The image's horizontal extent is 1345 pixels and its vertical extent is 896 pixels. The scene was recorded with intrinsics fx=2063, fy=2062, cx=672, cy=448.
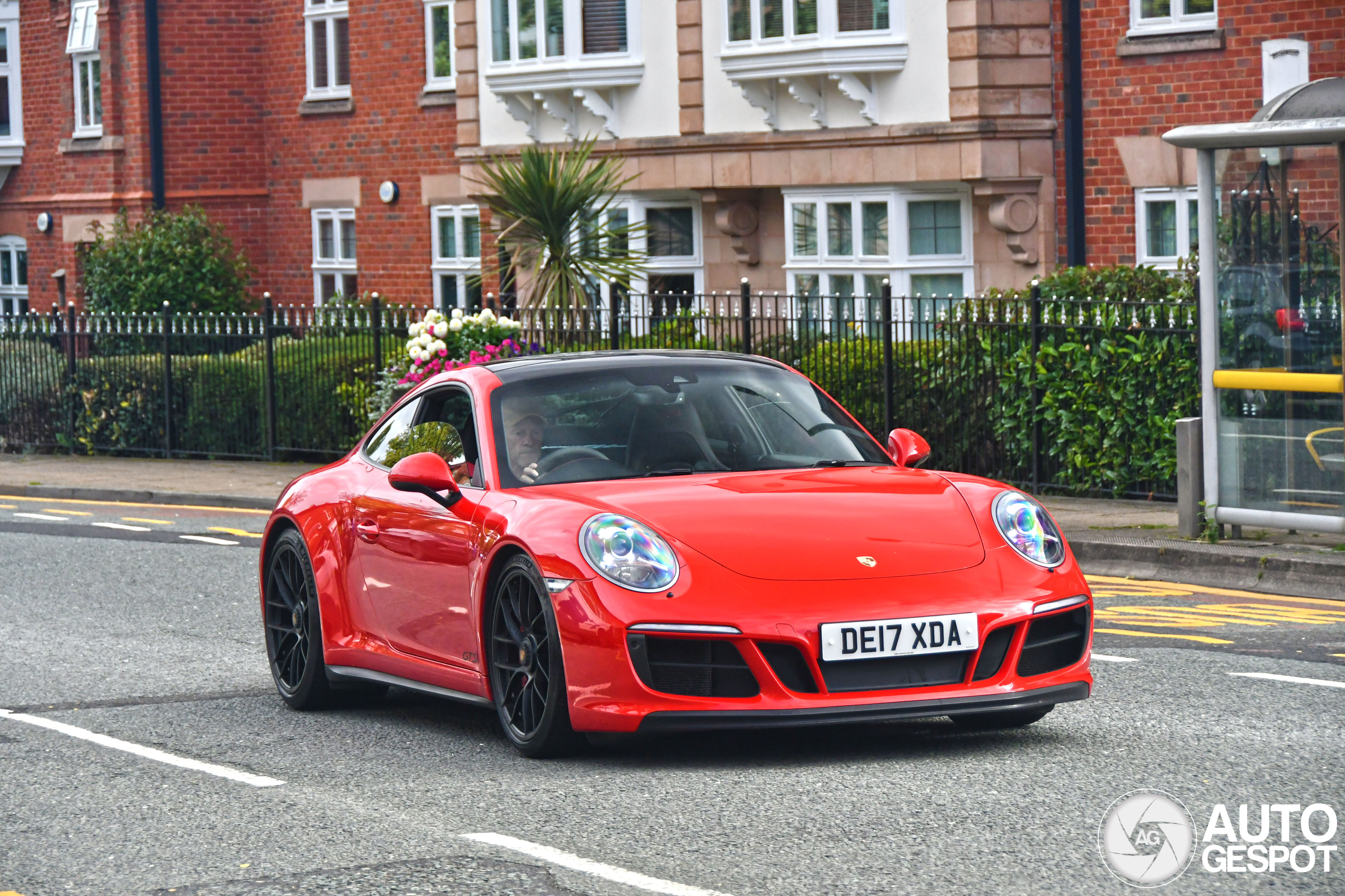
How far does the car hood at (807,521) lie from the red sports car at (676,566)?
0.01m

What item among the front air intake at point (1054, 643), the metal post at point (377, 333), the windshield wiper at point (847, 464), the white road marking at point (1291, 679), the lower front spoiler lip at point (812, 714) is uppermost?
the metal post at point (377, 333)

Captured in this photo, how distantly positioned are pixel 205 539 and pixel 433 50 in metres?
13.9

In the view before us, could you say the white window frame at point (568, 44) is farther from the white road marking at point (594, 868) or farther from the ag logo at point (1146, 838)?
the white road marking at point (594, 868)

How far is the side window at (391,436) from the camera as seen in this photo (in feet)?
27.5

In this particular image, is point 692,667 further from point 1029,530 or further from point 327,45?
point 327,45

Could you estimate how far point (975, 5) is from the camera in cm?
2069

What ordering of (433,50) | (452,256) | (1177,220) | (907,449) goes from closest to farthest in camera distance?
(907,449)
(1177,220)
(433,50)
(452,256)

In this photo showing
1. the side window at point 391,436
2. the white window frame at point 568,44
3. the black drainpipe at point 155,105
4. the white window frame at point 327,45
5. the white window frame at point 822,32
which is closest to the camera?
the side window at point 391,436

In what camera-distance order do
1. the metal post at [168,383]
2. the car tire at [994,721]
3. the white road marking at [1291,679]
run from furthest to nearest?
the metal post at [168,383]
the white road marking at [1291,679]
the car tire at [994,721]

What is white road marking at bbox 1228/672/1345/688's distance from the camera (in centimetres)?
828

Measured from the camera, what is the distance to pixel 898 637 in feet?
21.3

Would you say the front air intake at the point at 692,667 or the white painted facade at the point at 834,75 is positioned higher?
the white painted facade at the point at 834,75

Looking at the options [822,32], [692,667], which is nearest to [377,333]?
[822,32]

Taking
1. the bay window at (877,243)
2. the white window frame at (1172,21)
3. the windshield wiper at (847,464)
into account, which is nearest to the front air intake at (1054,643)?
the windshield wiper at (847,464)
